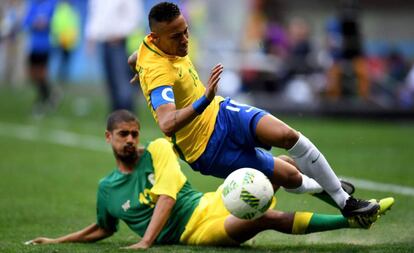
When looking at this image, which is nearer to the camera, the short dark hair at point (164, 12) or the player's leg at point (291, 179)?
the short dark hair at point (164, 12)

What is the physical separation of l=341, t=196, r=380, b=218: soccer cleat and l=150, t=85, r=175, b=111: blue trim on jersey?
156 cm

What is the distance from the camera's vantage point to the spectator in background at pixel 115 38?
619 inches

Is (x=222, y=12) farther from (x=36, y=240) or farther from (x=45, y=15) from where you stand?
(x=36, y=240)

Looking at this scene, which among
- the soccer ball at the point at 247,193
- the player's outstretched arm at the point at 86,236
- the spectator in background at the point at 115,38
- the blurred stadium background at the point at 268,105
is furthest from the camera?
the spectator in background at the point at 115,38

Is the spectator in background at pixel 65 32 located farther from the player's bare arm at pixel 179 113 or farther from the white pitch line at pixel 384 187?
the player's bare arm at pixel 179 113

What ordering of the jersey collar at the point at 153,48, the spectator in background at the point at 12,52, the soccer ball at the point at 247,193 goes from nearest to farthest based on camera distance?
the soccer ball at the point at 247,193
the jersey collar at the point at 153,48
the spectator in background at the point at 12,52

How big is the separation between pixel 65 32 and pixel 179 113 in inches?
860

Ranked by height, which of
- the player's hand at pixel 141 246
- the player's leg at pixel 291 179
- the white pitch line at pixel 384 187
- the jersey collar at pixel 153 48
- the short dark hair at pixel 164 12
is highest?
the short dark hair at pixel 164 12

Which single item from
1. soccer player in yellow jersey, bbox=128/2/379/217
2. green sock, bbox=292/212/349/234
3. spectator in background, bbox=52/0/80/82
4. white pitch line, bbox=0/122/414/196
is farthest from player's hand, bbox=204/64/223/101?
spectator in background, bbox=52/0/80/82

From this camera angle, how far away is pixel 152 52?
8016mm

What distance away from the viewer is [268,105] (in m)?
22.2

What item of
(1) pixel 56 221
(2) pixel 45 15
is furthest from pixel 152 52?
(2) pixel 45 15

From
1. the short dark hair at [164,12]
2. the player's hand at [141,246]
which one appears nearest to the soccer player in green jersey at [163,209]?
the player's hand at [141,246]

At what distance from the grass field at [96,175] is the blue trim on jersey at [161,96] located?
1.09m
